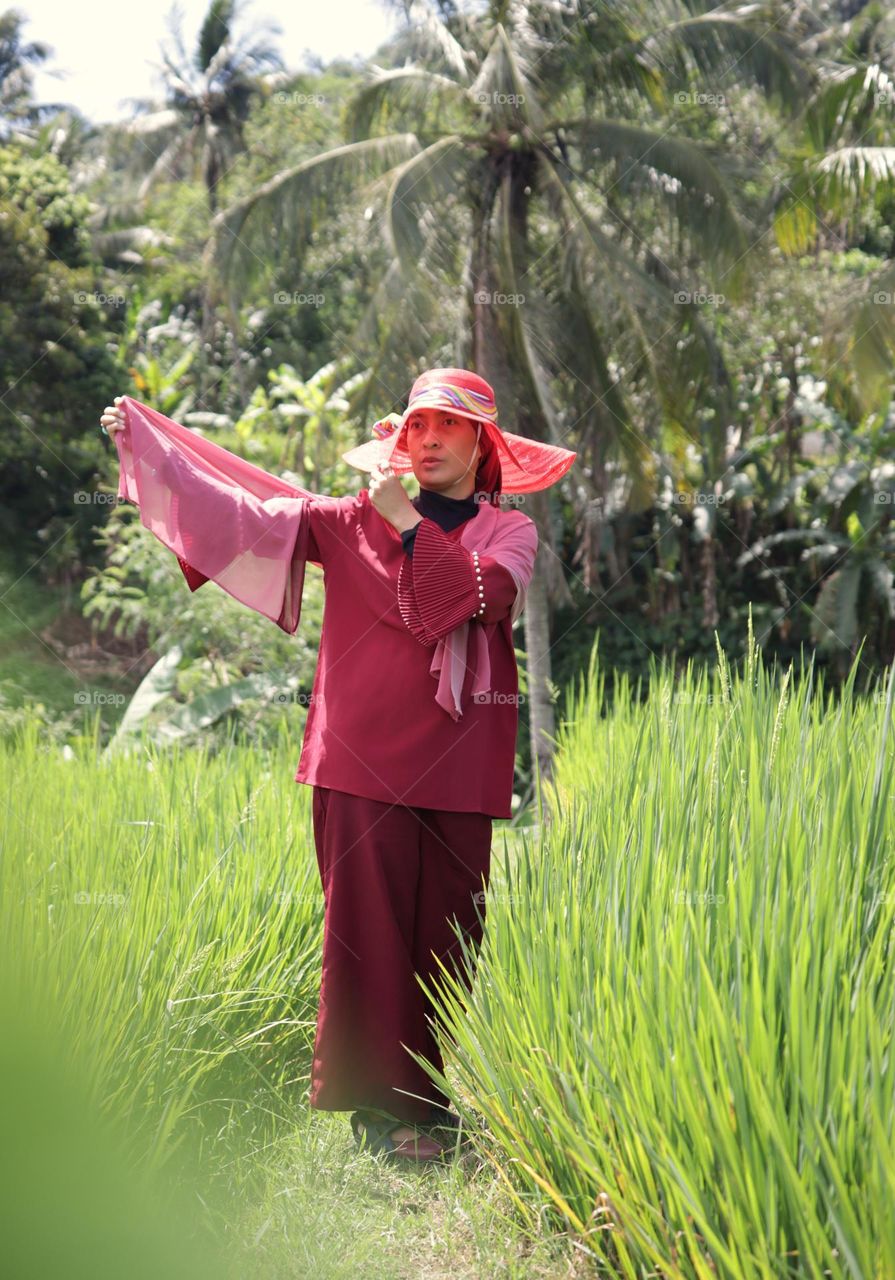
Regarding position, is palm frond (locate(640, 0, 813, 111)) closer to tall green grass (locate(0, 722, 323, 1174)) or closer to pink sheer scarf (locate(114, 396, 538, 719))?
tall green grass (locate(0, 722, 323, 1174))

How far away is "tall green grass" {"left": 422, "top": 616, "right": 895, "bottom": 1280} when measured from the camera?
1351 millimetres

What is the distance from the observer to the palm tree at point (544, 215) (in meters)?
9.69

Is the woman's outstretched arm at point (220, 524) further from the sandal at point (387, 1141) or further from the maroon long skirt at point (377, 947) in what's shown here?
the sandal at point (387, 1141)

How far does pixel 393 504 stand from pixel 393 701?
0.37m

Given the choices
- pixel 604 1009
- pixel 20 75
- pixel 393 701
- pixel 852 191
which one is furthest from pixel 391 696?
pixel 20 75

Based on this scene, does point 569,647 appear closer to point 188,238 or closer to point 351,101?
point 351,101

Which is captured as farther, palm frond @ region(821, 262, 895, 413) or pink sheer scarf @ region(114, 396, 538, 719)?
palm frond @ region(821, 262, 895, 413)

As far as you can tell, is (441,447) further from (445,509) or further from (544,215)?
(544,215)

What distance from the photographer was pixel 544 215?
1092cm

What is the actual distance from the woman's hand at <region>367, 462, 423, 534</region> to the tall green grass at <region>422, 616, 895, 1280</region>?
64 cm

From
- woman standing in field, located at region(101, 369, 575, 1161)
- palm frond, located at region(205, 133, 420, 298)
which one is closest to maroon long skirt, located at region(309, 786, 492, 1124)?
woman standing in field, located at region(101, 369, 575, 1161)

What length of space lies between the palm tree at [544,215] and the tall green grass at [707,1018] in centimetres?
736

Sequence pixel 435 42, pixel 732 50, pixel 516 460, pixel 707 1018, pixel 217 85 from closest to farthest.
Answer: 1. pixel 707 1018
2. pixel 516 460
3. pixel 732 50
4. pixel 435 42
5. pixel 217 85

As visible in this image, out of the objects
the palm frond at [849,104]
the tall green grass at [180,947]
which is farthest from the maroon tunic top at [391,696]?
the palm frond at [849,104]
